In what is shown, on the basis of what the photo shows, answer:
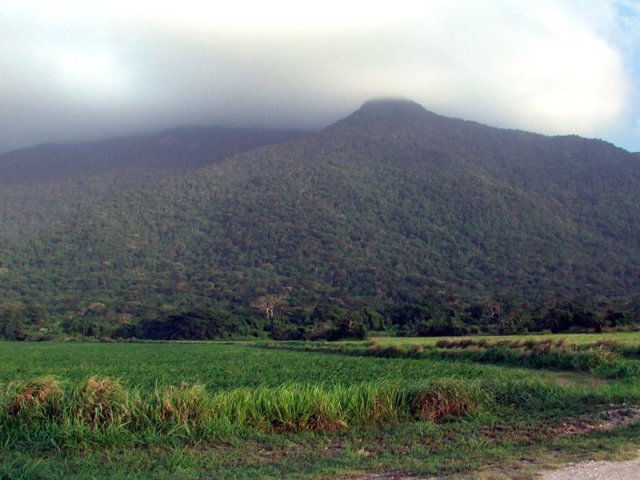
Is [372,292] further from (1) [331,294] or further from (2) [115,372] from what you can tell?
(2) [115,372]

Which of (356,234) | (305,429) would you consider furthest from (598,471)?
(356,234)

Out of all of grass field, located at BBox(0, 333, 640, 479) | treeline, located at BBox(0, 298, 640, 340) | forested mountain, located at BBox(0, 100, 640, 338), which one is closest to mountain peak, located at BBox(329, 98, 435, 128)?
forested mountain, located at BBox(0, 100, 640, 338)

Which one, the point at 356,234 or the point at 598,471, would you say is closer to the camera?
the point at 598,471

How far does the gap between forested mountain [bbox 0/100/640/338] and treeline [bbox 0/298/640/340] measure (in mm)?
1562

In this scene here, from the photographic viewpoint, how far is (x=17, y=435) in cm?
1011

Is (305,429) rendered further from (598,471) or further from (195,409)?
(598,471)

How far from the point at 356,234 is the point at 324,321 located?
1647 inches

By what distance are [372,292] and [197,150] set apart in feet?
360

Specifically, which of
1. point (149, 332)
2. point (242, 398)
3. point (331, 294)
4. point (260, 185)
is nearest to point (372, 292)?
point (331, 294)

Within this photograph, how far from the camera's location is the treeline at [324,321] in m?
45.0

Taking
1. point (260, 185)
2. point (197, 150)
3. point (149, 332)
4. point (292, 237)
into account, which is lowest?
point (149, 332)

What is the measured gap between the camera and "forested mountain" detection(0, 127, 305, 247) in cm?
13825

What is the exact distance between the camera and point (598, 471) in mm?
7863

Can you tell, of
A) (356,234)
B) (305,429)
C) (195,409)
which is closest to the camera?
(195,409)
